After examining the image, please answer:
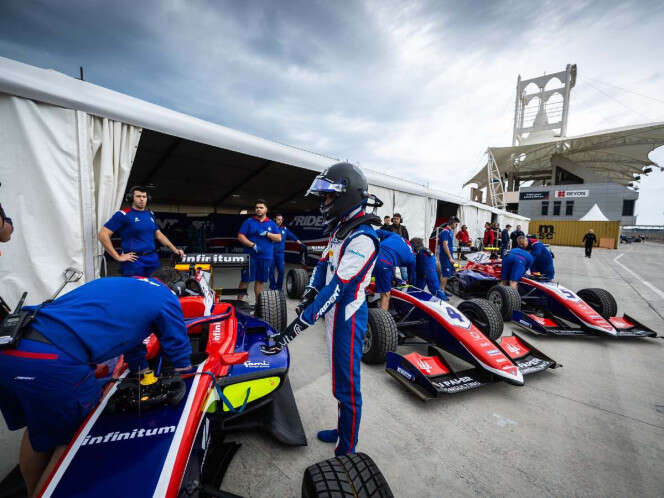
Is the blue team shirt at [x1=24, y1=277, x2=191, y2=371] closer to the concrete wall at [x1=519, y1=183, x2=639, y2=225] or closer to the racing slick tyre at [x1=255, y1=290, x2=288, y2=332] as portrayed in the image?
the racing slick tyre at [x1=255, y1=290, x2=288, y2=332]

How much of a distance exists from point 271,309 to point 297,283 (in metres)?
2.29

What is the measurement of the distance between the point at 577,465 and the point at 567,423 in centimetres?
45

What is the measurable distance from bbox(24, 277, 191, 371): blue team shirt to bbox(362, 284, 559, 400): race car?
5.96 feet

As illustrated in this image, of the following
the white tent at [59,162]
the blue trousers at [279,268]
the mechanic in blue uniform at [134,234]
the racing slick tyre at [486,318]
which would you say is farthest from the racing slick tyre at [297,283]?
the racing slick tyre at [486,318]

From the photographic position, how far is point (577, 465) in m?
1.84

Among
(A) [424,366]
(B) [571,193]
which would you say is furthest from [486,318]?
(B) [571,193]

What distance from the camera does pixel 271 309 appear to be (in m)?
3.17

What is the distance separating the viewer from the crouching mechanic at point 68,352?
1.07 meters

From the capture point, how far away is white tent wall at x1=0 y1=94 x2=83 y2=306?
282cm

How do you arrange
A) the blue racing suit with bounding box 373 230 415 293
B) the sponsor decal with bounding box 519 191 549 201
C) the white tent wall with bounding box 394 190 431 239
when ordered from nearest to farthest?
1. the blue racing suit with bounding box 373 230 415 293
2. the white tent wall with bounding box 394 190 431 239
3. the sponsor decal with bounding box 519 191 549 201

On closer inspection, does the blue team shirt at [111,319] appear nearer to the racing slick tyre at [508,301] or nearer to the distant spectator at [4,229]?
the distant spectator at [4,229]

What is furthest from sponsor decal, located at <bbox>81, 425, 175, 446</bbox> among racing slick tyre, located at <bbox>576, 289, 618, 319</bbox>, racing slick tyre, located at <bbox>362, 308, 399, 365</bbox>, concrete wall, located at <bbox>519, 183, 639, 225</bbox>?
concrete wall, located at <bbox>519, 183, 639, 225</bbox>

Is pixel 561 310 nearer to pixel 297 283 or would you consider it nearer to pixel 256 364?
pixel 297 283

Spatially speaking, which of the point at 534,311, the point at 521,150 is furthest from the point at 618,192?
the point at 534,311
